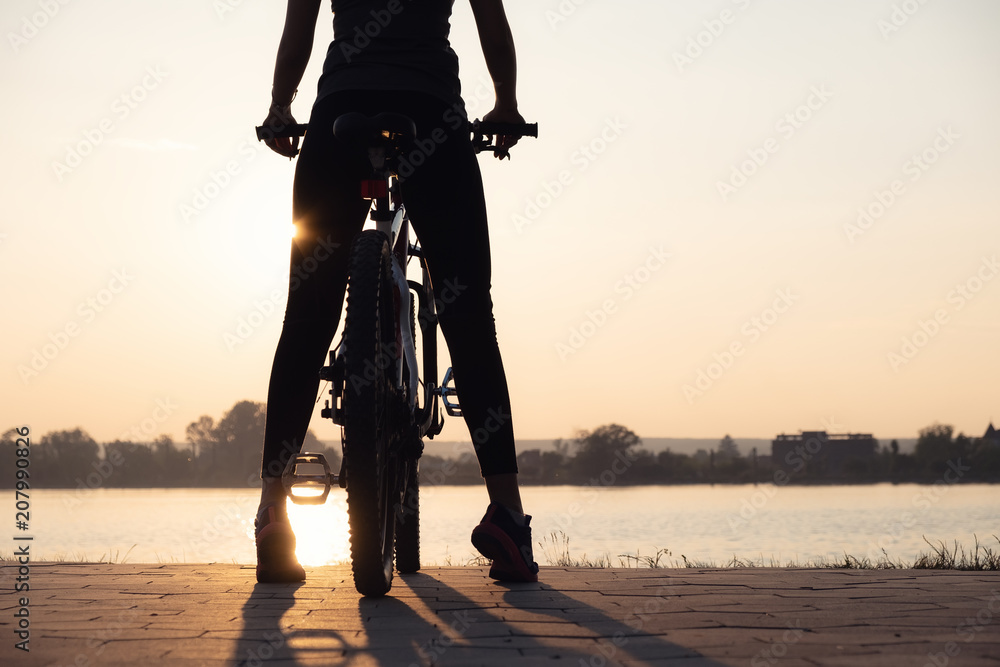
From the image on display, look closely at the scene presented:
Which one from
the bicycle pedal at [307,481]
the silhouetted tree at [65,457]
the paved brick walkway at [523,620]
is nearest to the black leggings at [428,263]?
the bicycle pedal at [307,481]

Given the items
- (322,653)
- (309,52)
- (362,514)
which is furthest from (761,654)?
(309,52)

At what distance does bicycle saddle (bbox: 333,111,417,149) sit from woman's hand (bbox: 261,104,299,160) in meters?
0.50

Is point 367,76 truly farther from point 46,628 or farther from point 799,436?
point 799,436

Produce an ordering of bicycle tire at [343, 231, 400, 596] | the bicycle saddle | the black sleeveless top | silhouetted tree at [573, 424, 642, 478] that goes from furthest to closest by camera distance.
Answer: silhouetted tree at [573, 424, 642, 478] → the black sleeveless top → the bicycle saddle → bicycle tire at [343, 231, 400, 596]

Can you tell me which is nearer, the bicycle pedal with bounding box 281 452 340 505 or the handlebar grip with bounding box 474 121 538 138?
the bicycle pedal with bounding box 281 452 340 505

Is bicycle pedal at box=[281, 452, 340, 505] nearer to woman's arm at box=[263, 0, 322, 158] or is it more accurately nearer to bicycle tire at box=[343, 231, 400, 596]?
bicycle tire at box=[343, 231, 400, 596]

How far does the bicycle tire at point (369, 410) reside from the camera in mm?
2230

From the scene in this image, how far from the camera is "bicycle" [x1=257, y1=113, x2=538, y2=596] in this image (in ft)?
7.34

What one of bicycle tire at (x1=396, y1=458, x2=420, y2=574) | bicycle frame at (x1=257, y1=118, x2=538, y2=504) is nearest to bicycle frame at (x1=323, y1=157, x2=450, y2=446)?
bicycle frame at (x1=257, y1=118, x2=538, y2=504)

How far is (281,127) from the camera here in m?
2.96

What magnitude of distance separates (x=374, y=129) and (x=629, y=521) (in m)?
45.9

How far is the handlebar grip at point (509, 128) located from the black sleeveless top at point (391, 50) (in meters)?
0.15

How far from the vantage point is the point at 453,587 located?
8.88 feet

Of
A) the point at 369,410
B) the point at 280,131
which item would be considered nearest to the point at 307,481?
the point at 369,410
